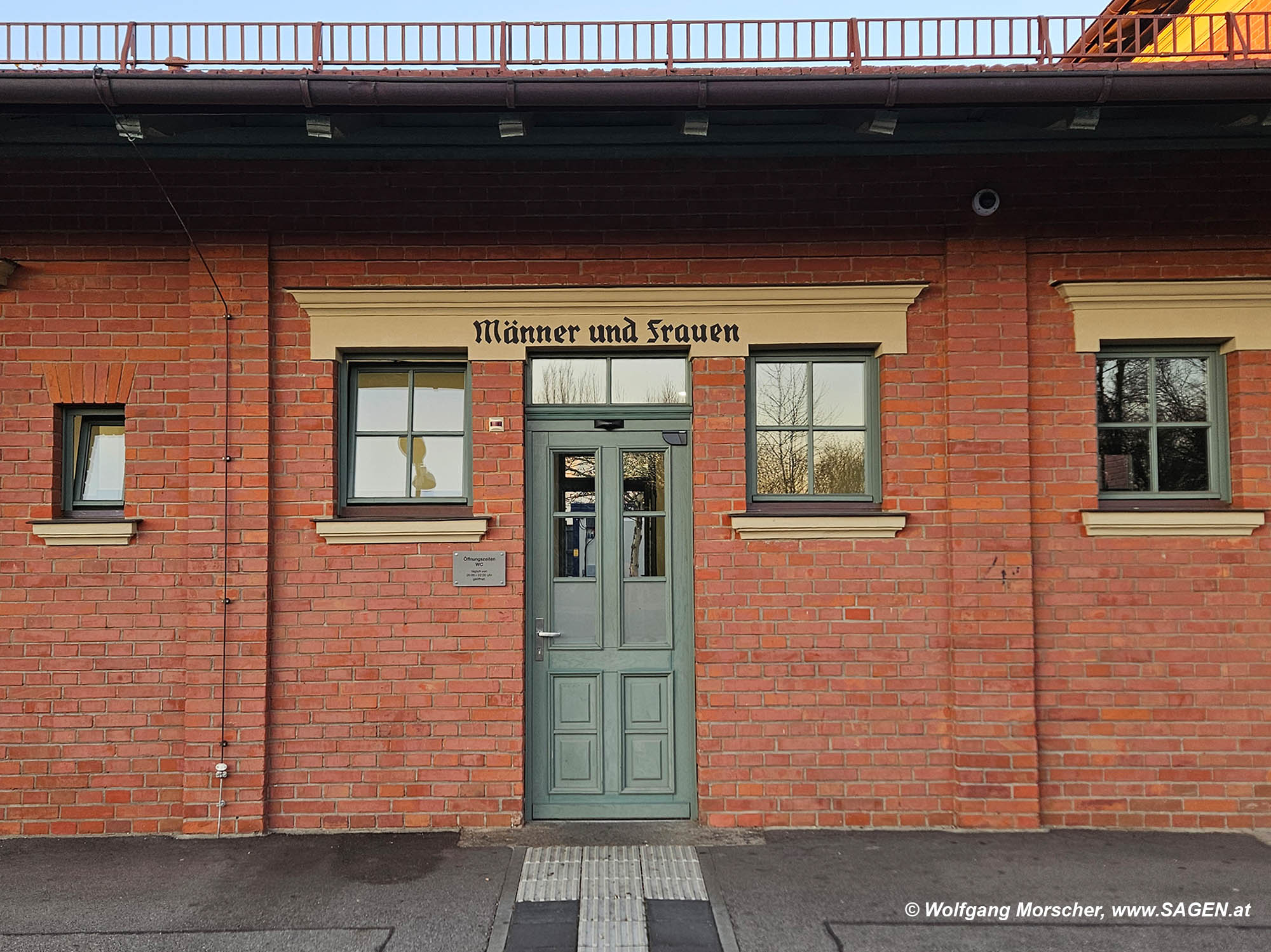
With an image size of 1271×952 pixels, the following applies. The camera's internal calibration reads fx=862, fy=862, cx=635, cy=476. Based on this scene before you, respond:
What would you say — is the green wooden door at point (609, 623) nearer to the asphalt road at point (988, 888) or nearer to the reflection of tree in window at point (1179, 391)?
the asphalt road at point (988, 888)

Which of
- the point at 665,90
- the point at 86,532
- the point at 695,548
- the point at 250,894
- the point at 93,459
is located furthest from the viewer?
the point at 93,459

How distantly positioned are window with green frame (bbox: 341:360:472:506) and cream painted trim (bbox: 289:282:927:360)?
23cm

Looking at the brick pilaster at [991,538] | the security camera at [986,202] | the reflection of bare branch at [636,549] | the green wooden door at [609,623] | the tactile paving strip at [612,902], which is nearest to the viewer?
the tactile paving strip at [612,902]

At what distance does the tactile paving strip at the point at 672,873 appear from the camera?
166 inches

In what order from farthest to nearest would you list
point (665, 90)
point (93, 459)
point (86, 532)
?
1. point (93, 459)
2. point (86, 532)
3. point (665, 90)

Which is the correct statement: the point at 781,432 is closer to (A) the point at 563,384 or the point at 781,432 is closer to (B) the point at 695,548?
(B) the point at 695,548

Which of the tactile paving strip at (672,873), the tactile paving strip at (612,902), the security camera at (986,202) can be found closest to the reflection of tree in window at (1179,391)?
the security camera at (986,202)

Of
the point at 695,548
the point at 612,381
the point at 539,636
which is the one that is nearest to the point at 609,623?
the point at 539,636

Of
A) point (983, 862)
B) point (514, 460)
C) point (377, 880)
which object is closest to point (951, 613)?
point (983, 862)

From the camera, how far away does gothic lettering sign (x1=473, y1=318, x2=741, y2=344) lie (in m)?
5.24

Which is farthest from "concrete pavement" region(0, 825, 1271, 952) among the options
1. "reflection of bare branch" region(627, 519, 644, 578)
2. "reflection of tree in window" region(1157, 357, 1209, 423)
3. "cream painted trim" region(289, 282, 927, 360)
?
"cream painted trim" region(289, 282, 927, 360)

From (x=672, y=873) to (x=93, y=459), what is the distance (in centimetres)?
421

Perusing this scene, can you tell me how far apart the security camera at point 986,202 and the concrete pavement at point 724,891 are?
3.65 m

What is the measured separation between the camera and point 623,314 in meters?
5.27
